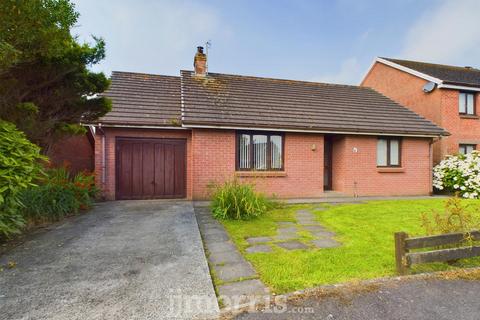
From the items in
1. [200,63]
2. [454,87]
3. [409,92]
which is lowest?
[454,87]

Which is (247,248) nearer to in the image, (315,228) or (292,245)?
(292,245)

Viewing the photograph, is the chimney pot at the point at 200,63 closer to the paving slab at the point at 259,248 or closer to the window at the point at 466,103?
the paving slab at the point at 259,248

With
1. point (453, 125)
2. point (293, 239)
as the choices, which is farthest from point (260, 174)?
point (453, 125)

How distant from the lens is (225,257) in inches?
161

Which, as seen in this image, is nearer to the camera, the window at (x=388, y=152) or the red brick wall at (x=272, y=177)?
the red brick wall at (x=272, y=177)

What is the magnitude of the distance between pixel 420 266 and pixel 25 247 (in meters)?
6.62

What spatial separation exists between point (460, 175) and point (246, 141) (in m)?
9.95

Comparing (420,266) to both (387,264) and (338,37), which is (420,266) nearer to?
(387,264)

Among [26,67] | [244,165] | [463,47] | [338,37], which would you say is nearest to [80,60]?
[26,67]

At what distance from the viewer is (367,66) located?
19375 mm

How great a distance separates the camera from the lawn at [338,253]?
133 inches

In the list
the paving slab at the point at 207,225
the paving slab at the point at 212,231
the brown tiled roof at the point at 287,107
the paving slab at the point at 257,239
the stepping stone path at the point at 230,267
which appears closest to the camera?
the stepping stone path at the point at 230,267

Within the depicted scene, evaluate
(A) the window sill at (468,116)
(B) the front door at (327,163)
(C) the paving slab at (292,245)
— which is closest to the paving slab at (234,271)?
(C) the paving slab at (292,245)

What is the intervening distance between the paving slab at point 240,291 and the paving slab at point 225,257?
2.39 feet
